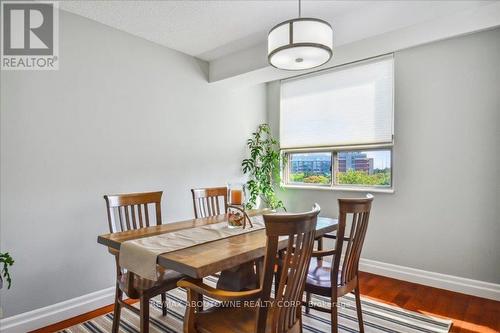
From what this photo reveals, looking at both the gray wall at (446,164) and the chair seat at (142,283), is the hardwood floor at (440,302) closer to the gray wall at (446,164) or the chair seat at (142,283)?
the gray wall at (446,164)

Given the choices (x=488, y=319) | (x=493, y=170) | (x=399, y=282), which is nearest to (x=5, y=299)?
(x=399, y=282)

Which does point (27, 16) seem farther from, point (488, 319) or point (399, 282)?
point (488, 319)

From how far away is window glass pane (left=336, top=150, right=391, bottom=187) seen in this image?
3314 mm

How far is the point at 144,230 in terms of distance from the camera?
6.53 feet

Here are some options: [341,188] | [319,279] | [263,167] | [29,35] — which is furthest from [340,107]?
[29,35]

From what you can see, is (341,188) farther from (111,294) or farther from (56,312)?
(56,312)

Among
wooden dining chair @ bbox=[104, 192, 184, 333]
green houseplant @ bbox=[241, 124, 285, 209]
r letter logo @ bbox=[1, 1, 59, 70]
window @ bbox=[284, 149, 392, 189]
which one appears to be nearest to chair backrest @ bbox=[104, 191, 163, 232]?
wooden dining chair @ bbox=[104, 192, 184, 333]

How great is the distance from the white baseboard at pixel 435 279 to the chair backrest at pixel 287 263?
7.23ft

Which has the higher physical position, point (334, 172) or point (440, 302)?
point (334, 172)

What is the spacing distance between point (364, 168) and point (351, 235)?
1.85 m

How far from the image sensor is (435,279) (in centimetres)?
293

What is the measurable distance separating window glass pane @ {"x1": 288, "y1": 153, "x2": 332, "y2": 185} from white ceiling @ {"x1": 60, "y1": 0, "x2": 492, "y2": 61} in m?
1.63

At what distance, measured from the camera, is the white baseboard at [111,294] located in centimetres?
217

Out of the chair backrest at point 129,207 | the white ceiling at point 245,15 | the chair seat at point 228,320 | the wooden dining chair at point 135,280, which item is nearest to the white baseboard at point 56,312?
the wooden dining chair at point 135,280
